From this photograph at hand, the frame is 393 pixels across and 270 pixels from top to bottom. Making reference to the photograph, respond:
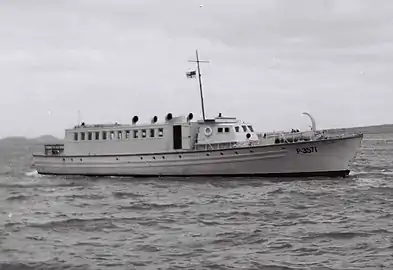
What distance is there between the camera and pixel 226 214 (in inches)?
920

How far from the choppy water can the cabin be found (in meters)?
4.69

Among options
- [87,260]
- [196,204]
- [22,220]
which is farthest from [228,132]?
[87,260]

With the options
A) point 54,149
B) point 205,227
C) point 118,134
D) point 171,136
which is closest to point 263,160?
point 171,136

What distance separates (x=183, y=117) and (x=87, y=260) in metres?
25.4

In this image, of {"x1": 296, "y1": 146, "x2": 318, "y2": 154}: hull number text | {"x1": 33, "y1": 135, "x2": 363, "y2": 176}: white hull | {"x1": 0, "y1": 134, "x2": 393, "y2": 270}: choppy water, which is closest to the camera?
{"x1": 0, "y1": 134, "x2": 393, "y2": 270}: choppy water

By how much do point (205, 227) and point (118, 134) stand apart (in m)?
23.7

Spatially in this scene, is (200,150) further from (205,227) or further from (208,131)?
(205,227)

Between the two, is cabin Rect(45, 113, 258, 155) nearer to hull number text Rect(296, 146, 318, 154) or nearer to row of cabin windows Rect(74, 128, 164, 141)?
row of cabin windows Rect(74, 128, 164, 141)

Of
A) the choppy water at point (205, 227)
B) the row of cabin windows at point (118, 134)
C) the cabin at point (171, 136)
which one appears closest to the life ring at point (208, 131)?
the cabin at point (171, 136)

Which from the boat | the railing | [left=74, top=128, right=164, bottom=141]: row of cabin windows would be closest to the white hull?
the boat

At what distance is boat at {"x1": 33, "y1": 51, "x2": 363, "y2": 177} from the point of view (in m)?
35.7

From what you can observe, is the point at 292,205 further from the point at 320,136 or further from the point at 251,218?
the point at 320,136

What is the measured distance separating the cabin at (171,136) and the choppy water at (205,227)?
15.4ft

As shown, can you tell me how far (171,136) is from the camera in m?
39.6
